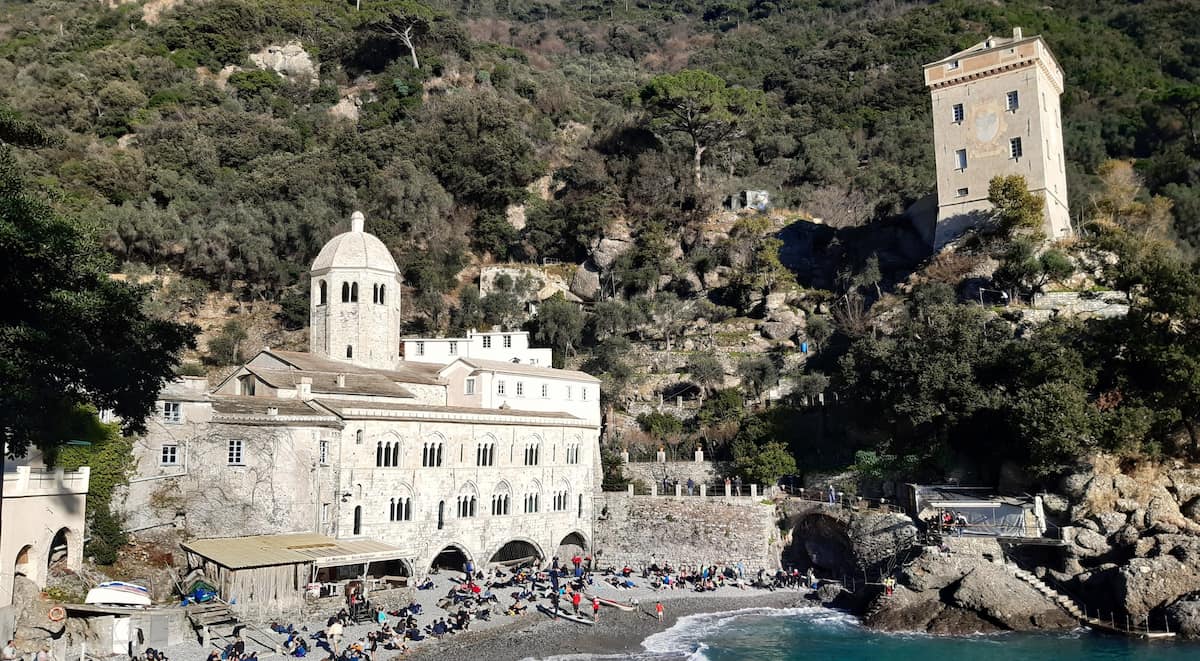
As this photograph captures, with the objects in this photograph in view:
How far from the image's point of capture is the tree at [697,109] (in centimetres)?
6675

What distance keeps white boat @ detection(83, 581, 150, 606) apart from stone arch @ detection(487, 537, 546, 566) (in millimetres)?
15644

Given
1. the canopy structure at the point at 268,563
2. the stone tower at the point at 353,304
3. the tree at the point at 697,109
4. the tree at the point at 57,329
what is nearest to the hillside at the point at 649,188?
the tree at the point at 697,109

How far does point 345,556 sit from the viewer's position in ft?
93.7

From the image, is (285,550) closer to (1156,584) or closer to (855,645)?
(855,645)

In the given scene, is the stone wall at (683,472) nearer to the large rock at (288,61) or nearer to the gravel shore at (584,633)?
the gravel shore at (584,633)

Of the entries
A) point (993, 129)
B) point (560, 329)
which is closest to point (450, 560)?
point (560, 329)

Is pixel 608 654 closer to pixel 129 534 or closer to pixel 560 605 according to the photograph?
pixel 560 605

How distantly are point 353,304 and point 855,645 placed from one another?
24990 millimetres

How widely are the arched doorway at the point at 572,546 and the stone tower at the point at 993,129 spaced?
25725 mm

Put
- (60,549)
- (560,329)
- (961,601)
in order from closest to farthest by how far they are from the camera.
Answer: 1. (60,549)
2. (961,601)
3. (560,329)

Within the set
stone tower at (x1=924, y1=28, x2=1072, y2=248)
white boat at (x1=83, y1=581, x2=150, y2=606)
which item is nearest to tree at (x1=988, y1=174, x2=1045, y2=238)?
stone tower at (x1=924, y1=28, x2=1072, y2=248)

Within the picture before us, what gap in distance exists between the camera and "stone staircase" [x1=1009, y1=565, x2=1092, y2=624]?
3009cm

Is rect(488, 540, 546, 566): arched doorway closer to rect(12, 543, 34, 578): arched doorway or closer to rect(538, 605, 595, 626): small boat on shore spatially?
Result: rect(538, 605, 595, 626): small boat on shore

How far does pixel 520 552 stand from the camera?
39125mm
